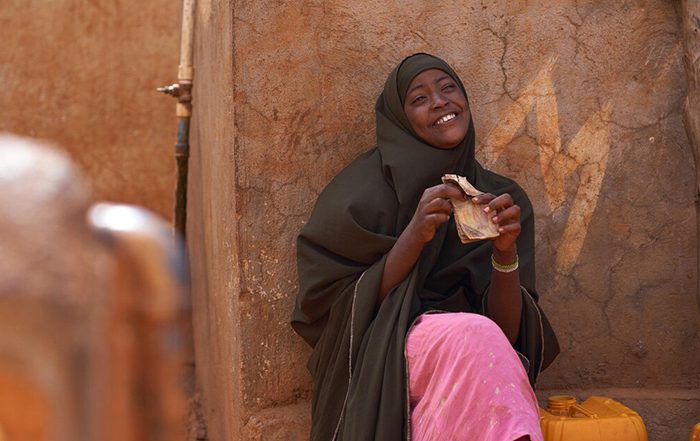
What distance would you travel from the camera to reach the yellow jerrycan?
132 inches

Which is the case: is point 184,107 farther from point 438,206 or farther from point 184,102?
point 438,206

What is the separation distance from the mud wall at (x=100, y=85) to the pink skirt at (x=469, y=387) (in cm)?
424

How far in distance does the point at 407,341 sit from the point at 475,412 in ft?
1.23

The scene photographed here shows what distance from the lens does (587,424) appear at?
338 cm

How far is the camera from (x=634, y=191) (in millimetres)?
4113

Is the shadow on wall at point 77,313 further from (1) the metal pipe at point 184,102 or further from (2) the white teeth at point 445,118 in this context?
(1) the metal pipe at point 184,102

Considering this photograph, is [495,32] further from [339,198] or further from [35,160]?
[35,160]

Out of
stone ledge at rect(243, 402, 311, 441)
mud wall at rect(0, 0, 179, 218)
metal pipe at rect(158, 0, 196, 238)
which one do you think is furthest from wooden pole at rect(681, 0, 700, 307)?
mud wall at rect(0, 0, 179, 218)

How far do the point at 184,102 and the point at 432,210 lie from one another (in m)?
2.57

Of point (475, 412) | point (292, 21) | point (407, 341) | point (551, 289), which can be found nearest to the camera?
point (475, 412)

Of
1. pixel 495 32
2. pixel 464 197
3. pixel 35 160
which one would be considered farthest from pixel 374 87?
pixel 35 160

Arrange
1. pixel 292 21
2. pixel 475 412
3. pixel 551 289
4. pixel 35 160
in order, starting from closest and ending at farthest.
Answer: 1. pixel 35 160
2. pixel 475 412
3. pixel 292 21
4. pixel 551 289

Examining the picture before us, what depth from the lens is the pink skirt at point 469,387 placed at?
9.42 feet

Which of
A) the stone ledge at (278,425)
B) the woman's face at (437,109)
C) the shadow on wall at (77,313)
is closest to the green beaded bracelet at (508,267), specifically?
the woman's face at (437,109)
